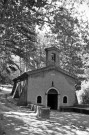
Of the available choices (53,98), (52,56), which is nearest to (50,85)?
(53,98)

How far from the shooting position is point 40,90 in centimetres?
2561

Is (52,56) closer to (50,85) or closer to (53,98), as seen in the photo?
(50,85)

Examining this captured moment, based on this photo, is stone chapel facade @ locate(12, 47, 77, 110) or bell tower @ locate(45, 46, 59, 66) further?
bell tower @ locate(45, 46, 59, 66)

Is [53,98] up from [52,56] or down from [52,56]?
down

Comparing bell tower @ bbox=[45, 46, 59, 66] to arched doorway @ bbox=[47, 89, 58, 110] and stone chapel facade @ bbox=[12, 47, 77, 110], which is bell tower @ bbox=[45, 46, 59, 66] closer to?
stone chapel facade @ bbox=[12, 47, 77, 110]

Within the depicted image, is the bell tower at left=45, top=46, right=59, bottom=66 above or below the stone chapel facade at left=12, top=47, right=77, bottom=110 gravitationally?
above

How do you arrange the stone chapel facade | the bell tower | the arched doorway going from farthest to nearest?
the bell tower < the arched doorway < the stone chapel facade

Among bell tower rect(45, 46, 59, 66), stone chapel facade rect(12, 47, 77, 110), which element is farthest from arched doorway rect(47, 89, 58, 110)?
bell tower rect(45, 46, 59, 66)

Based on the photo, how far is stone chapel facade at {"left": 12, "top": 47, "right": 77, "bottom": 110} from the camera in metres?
25.1

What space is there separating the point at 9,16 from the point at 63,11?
11.6 ft

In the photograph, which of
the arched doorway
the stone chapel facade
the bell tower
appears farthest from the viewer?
the bell tower

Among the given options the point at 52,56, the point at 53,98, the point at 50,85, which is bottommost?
the point at 53,98

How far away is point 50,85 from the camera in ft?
85.8

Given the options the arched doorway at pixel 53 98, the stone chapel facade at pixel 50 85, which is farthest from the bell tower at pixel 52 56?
the arched doorway at pixel 53 98
